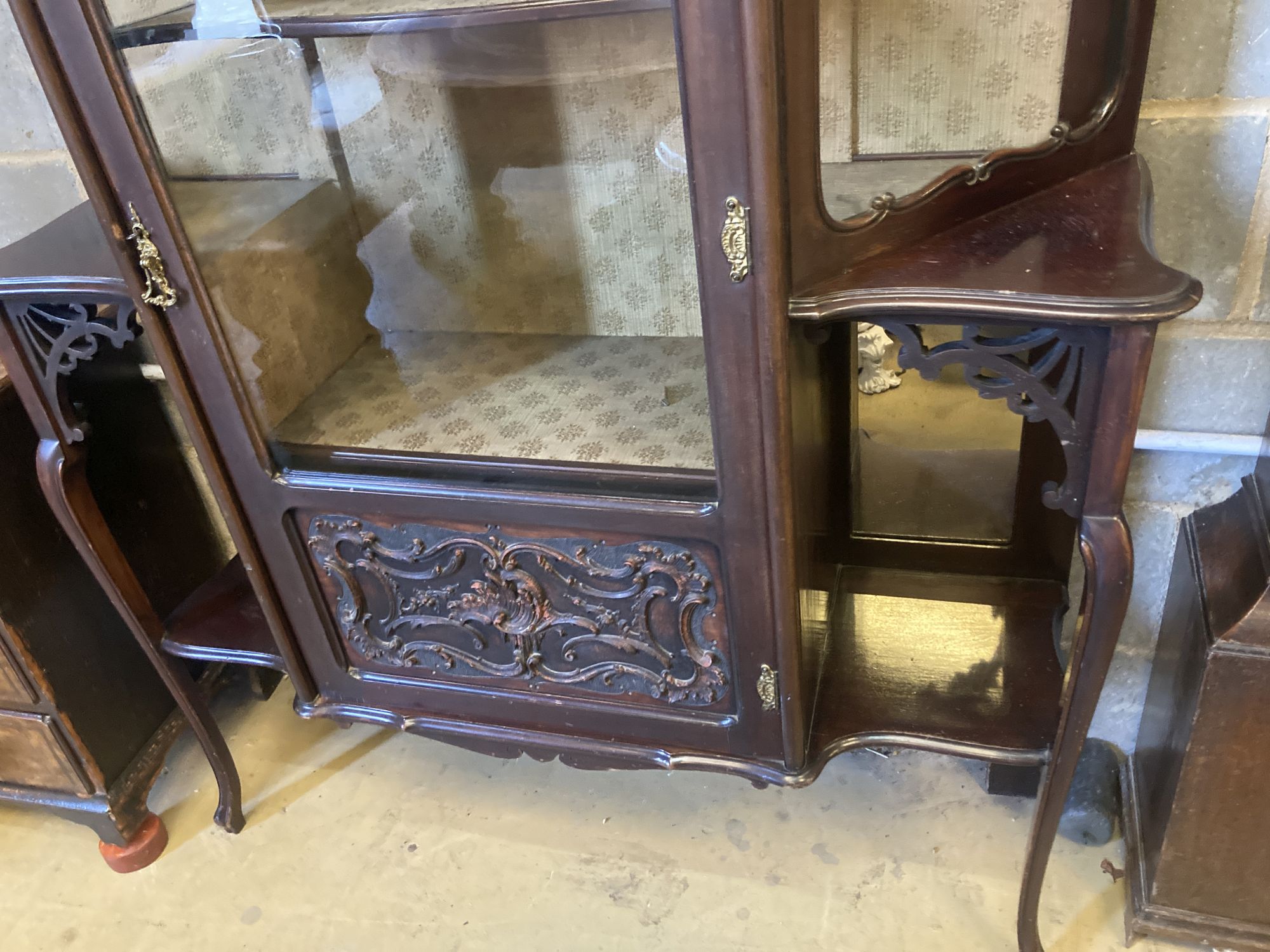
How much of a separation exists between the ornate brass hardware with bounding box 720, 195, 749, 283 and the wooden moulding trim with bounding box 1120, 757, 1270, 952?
0.94 metres

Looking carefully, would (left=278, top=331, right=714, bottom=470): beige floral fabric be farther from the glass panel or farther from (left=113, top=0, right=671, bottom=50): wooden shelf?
(left=113, top=0, right=671, bottom=50): wooden shelf

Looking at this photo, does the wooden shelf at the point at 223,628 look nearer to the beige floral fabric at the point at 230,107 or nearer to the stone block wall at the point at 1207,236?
the beige floral fabric at the point at 230,107

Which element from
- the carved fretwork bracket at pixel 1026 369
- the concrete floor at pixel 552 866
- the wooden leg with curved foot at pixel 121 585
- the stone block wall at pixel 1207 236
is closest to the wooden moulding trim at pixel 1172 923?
the concrete floor at pixel 552 866

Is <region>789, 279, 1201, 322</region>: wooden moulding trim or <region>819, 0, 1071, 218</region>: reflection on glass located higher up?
<region>819, 0, 1071, 218</region>: reflection on glass

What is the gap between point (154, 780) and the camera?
1531mm

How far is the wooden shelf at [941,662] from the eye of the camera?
109 cm

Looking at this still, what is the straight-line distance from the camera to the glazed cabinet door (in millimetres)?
828

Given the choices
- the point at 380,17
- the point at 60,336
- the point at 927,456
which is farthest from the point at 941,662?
the point at 60,336

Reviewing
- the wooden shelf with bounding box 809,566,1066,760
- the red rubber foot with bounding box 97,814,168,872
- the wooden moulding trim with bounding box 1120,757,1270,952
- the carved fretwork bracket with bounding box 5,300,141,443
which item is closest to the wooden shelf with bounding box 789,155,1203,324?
the wooden shelf with bounding box 809,566,1066,760

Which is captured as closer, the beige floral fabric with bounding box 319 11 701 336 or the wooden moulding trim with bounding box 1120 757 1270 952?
the beige floral fabric with bounding box 319 11 701 336

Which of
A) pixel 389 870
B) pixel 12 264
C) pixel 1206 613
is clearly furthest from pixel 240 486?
pixel 1206 613

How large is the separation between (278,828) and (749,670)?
85 centimetres

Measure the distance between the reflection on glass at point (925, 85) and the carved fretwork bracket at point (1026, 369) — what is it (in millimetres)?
128

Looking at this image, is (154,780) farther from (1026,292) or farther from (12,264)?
(1026,292)
